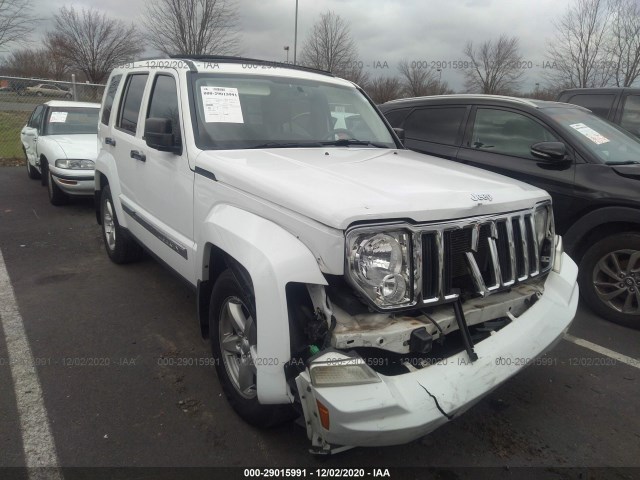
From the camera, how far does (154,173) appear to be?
365 cm

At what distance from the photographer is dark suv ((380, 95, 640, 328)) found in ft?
13.0

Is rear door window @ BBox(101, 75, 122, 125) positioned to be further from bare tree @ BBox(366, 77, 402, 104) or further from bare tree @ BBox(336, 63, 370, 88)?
Result: bare tree @ BBox(366, 77, 402, 104)

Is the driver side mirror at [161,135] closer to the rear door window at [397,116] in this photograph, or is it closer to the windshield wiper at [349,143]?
the windshield wiper at [349,143]

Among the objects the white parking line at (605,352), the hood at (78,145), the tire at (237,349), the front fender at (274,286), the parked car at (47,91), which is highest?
the parked car at (47,91)

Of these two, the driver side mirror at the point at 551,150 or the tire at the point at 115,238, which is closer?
the driver side mirror at the point at 551,150

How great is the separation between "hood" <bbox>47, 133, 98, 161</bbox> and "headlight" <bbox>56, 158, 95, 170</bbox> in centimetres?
7

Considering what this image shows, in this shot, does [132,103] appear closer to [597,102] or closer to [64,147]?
[64,147]

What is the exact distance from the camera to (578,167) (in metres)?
4.23

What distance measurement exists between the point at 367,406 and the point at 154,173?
8.55ft

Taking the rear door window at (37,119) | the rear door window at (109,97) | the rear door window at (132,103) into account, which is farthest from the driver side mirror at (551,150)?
the rear door window at (37,119)

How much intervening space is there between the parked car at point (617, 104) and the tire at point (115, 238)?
21.0ft

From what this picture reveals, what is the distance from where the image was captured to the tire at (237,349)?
2.44 m

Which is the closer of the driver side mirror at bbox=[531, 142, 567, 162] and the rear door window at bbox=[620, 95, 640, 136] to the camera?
the driver side mirror at bbox=[531, 142, 567, 162]

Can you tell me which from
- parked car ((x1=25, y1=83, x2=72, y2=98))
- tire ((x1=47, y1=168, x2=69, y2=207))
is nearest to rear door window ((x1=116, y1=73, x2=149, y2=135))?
tire ((x1=47, y1=168, x2=69, y2=207))
